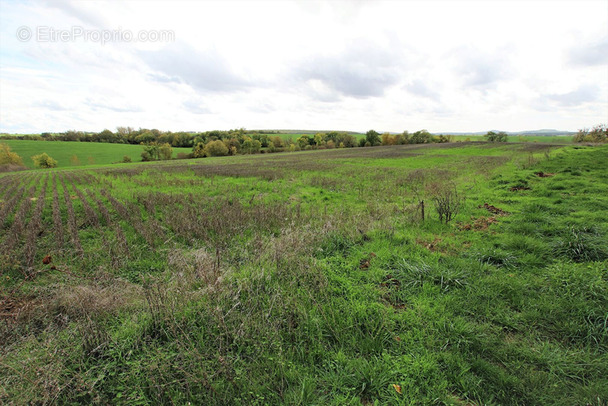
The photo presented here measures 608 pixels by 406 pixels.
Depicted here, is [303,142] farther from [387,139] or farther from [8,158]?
[8,158]

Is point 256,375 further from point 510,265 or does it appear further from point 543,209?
point 543,209

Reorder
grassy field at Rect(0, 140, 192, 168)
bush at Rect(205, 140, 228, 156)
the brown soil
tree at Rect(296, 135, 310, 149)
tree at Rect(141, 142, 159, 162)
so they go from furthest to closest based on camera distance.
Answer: tree at Rect(296, 135, 310, 149) < bush at Rect(205, 140, 228, 156) < tree at Rect(141, 142, 159, 162) < grassy field at Rect(0, 140, 192, 168) < the brown soil

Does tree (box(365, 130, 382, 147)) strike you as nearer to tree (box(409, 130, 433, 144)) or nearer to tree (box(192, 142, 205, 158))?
tree (box(409, 130, 433, 144))

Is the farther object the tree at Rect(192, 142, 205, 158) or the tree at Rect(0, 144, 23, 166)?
the tree at Rect(192, 142, 205, 158)

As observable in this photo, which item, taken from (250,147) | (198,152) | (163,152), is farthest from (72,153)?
(250,147)

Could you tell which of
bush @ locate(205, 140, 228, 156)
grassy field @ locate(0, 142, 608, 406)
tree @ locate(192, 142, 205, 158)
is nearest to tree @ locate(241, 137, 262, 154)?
bush @ locate(205, 140, 228, 156)

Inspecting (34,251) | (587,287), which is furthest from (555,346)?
(34,251)

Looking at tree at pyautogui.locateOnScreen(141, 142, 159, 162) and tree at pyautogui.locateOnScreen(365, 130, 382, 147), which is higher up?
tree at pyautogui.locateOnScreen(365, 130, 382, 147)

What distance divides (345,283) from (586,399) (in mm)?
3018

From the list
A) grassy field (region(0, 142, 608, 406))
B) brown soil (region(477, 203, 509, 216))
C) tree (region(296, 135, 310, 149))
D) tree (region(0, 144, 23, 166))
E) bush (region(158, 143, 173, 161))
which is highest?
tree (region(296, 135, 310, 149))

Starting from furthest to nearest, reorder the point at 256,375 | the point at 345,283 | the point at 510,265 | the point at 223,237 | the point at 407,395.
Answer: the point at 223,237 < the point at 510,265 < the point at 345,283 < the point at 256,375 < the point at 407,395

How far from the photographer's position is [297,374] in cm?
286

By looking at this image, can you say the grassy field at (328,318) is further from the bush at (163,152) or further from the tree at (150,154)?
the bush at (163,152)

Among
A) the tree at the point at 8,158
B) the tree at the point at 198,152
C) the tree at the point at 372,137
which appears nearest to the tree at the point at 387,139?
the tree at the point at 372,137
